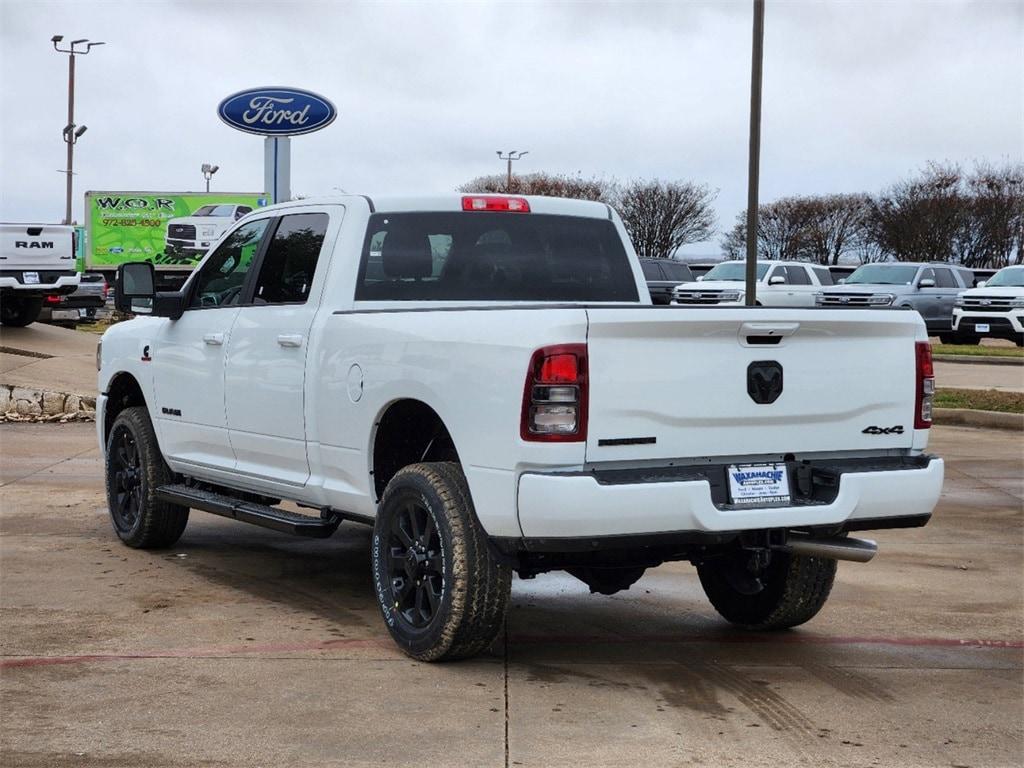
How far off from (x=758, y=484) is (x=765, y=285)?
26.2 m

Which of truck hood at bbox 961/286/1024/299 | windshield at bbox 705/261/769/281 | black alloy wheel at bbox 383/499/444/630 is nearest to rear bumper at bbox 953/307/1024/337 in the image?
truck hood at bbox 961/286/1024/299

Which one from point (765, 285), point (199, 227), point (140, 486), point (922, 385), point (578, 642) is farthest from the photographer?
point (199, 227)

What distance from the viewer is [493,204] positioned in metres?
7.27

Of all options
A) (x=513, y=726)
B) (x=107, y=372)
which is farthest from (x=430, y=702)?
(x=107, y=372)

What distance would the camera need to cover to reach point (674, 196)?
7150 cm

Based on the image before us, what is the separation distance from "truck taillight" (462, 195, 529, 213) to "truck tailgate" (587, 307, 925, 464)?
6.44ft

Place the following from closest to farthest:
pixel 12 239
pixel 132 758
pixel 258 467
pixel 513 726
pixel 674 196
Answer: pixel 132 758 < pixel 513 726 < pixel 258 467 < pixel 12 239 < pixel 674 196

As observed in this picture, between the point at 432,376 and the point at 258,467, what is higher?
the point at 432,376

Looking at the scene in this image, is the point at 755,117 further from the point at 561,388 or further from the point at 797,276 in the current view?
the point at 561,388

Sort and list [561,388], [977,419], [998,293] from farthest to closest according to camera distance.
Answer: [998,293]
[977,419]
[561,388]

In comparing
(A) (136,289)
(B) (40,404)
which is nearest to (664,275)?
(B) (40,404)

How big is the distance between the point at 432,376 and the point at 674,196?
219 feet

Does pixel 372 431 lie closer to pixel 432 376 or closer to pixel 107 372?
pixel 432 376

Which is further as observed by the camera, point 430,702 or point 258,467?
point 258,467
